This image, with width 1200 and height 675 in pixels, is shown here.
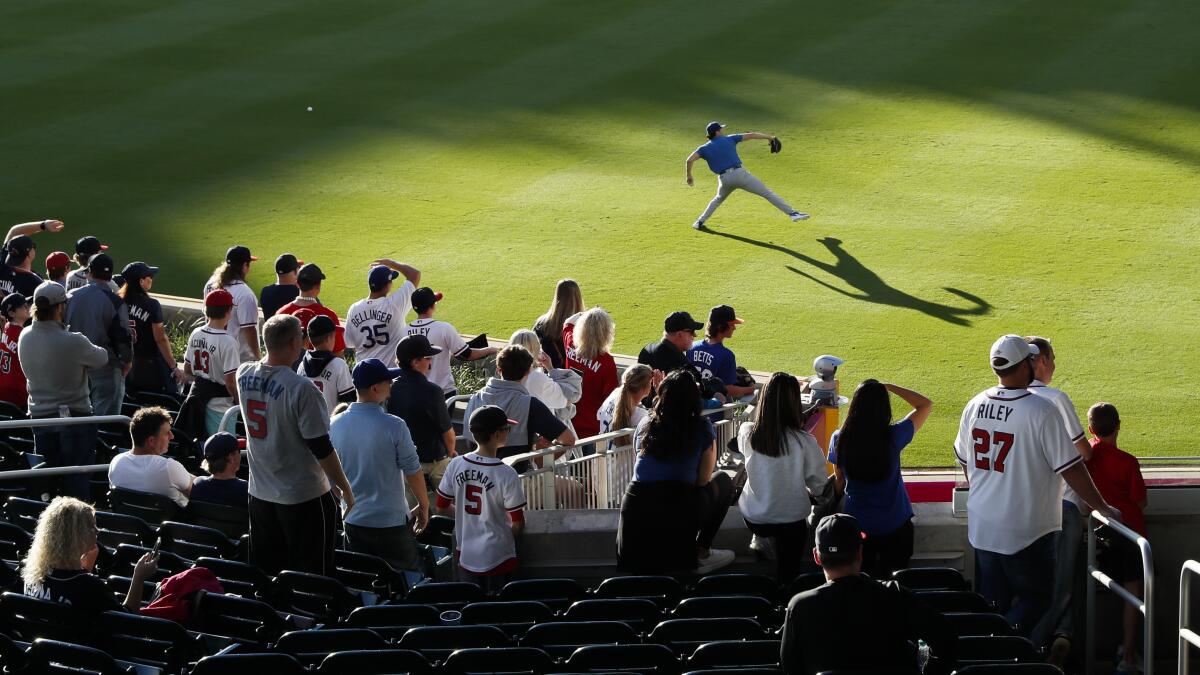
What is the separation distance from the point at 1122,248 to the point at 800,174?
4300 millimetres

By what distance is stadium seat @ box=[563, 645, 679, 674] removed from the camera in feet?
18.8

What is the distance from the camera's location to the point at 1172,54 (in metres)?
21.9

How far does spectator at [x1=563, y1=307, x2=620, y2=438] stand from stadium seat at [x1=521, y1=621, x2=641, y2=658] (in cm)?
422

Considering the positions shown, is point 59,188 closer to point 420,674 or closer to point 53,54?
point 53,54

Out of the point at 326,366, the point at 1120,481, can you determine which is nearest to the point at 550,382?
the point at 326,366

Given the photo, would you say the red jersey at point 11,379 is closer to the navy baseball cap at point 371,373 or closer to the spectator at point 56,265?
the spectator at point 56,265

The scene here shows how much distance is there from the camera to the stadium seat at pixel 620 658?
5.72 m

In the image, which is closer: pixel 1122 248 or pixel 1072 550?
pixel 1072 550

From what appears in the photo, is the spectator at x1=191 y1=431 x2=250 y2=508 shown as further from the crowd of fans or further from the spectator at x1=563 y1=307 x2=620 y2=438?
the spectator at x1=563 y1=307 x2=620 y2=438

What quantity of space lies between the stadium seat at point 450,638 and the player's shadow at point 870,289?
915 cm

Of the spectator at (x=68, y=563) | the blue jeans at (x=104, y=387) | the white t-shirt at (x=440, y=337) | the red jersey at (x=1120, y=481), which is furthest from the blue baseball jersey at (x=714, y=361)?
the spectator at (x=68, y=563)

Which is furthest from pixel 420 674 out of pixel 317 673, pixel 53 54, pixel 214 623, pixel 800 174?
pixel 53 54

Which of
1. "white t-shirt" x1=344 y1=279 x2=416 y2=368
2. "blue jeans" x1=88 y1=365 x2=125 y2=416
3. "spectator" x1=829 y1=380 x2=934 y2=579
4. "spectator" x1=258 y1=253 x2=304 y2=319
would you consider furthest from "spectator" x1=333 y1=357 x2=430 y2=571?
"spectator" x1=258 y1=253 x2=304 y2=319

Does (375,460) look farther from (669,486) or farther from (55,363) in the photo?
(55,363)
